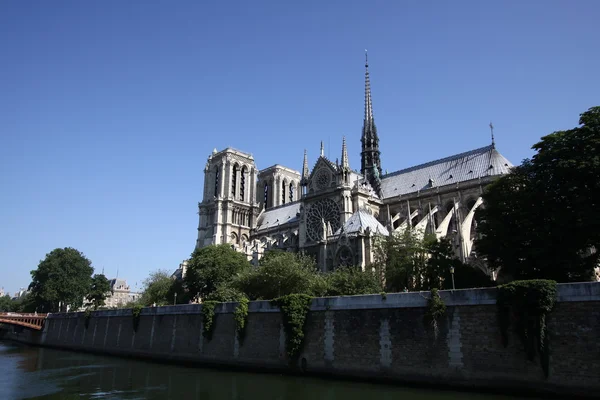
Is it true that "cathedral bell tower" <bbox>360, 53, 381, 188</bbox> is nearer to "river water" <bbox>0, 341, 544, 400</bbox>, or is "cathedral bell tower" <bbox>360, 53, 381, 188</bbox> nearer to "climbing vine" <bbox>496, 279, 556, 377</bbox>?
"river water" <bbox>0, 341, 544, 400</bbox>

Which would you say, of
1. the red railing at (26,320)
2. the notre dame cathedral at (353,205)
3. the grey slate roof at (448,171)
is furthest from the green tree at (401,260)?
the red railing at (26,320)

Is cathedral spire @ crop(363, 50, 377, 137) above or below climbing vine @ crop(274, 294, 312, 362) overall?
above

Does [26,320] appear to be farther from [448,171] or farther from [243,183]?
[448,171]

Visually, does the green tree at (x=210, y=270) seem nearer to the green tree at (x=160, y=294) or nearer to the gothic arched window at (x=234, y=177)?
the green tree at (x=160, y=294)

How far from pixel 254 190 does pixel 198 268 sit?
3563 centimetres

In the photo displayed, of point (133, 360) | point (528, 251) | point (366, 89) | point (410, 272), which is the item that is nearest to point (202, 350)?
point (133, 360)

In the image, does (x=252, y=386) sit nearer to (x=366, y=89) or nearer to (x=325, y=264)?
(x=325, y=264)

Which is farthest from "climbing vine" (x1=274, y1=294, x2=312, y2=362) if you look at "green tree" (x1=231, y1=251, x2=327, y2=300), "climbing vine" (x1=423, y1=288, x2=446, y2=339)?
"climbing vine" (x1=423, y1=288, x2=446, y2=339)

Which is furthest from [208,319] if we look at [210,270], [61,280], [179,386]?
[61,280]

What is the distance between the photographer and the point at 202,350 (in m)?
33.3

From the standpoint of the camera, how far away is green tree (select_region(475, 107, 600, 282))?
2456cm

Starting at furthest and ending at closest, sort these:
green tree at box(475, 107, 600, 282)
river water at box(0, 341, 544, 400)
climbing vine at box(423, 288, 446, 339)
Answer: green tree at box(475, 107, 600, 282) < climbing vine at box(423, 288, 446, 339) < river water at box(0, 341, 544, 400)

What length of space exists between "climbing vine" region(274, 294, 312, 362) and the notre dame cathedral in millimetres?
13644

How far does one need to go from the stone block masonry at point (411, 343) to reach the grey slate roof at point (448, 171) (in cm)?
3289
